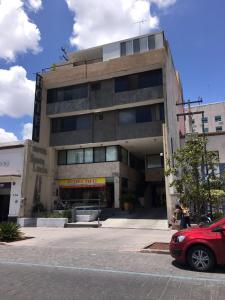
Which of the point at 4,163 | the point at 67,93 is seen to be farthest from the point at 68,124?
the point at 4,163

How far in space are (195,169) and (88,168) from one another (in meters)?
17.8

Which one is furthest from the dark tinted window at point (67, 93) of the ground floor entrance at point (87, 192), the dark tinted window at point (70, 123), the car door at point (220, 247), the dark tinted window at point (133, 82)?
the car door at point (220, 247)

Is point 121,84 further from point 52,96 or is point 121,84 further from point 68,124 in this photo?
point 52,96

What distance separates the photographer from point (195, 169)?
39.7 ft

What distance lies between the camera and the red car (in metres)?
7.47

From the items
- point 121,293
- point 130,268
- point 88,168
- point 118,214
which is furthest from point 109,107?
point 121,293

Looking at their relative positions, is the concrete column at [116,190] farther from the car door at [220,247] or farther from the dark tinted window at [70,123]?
the car door at [220,247]

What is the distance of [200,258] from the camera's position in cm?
766

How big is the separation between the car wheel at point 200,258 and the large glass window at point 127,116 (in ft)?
66.8

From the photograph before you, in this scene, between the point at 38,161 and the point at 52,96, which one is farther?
the point at 52,96

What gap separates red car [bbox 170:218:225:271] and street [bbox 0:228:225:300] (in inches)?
11.5

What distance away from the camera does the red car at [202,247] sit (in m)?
7.47

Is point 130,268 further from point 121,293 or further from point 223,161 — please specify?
point 223,161

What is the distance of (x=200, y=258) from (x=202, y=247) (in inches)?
11.6
